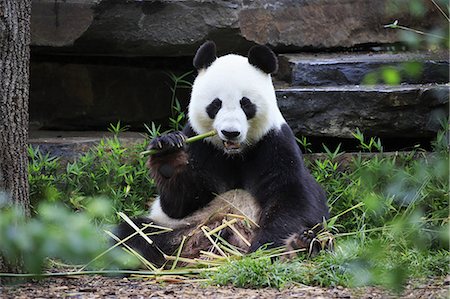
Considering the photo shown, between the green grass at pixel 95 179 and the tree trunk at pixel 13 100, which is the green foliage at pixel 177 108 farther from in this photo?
the tree trunk at pixel 13 100

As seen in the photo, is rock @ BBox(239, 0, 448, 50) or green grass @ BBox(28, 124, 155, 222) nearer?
Answer: green grass @ BBox(28, 124, 155, 222)

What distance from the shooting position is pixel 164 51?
20.2 feet

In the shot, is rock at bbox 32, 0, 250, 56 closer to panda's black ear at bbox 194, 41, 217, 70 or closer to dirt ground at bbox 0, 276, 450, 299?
panda's black ear at bbox 194, 41, 217, 70

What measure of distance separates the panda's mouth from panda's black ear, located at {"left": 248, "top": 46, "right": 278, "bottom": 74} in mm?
519

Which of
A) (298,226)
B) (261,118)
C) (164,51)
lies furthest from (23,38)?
(164,51)

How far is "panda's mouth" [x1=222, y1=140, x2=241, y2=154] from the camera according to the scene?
4234 mm

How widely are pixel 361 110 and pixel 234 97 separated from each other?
1747 mm

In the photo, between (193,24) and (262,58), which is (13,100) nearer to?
(262,58)

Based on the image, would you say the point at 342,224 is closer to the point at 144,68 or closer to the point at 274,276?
the point at 274,276

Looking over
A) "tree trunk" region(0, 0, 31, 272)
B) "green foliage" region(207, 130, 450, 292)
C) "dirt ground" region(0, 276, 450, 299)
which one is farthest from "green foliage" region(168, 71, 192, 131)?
"dirt ground" region(0, 276, 450, 299)

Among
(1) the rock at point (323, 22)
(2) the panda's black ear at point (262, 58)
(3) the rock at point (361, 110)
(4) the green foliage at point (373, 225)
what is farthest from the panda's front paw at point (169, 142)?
(1) the rock at point (323, 22)

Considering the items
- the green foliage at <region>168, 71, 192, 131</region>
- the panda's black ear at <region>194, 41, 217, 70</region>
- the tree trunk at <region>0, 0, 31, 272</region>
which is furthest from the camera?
the green foliage at <region>168, 71, 192, 131</region>

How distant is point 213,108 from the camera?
14.3ft

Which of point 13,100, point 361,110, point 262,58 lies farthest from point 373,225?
point 13,100
